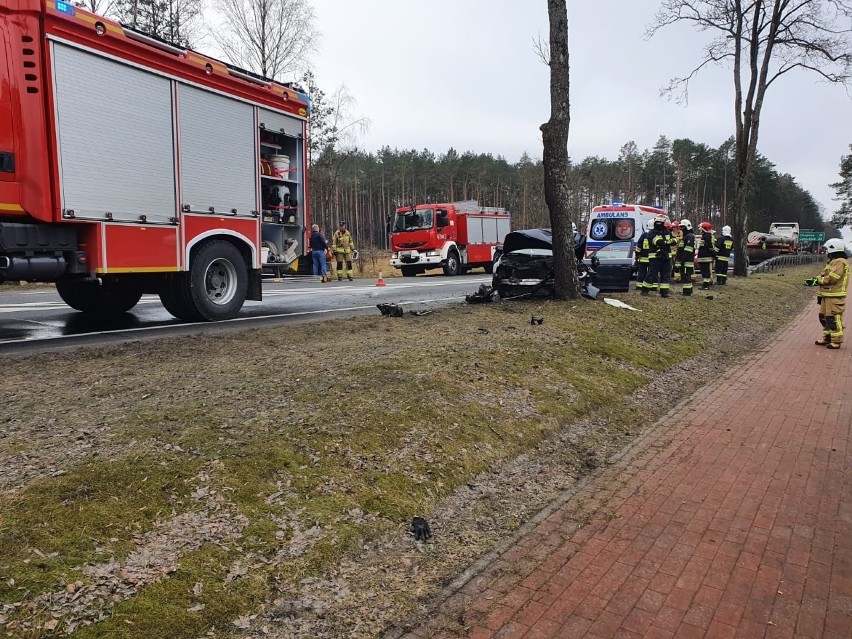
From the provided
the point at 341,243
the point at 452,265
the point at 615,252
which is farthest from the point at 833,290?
the point at 452,265

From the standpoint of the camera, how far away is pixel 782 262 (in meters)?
33.7

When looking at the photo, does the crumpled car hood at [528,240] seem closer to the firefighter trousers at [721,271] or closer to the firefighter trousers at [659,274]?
the firefighter trousers at [659,274]

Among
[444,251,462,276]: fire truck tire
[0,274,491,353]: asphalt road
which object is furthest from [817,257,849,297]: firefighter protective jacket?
[444,251,462,276]: fire truck tire

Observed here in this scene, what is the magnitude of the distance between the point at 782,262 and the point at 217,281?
33.3 meters

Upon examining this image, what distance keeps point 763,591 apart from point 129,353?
579 centimetres

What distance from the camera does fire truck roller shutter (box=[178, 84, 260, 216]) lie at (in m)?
8.54

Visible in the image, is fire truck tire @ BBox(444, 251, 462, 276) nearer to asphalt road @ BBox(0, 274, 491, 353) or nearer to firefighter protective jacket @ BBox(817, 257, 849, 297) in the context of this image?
asphalt road @ BBox(0, 274, 491, 353)

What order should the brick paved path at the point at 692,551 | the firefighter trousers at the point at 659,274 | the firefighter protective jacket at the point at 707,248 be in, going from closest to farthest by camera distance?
the brick paved path at the point at 692,551
the firefighter trousers at the point at 659,274
the firefighter protective jacket at the point at 707,248

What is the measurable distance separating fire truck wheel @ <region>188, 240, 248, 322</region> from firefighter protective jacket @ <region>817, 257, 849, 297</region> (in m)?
9.01

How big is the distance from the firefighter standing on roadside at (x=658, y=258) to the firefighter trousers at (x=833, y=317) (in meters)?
4.01

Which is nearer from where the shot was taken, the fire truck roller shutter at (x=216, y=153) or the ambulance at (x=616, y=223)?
the fire truck roller shutter at (x=216, y=153)

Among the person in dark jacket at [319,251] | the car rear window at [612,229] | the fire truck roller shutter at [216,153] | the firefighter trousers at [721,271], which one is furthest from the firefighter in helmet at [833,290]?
the person in dark jacket at [319,251]

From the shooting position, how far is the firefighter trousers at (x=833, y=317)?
9.67 meters

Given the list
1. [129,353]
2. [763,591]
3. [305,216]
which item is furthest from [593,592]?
[305,216]
